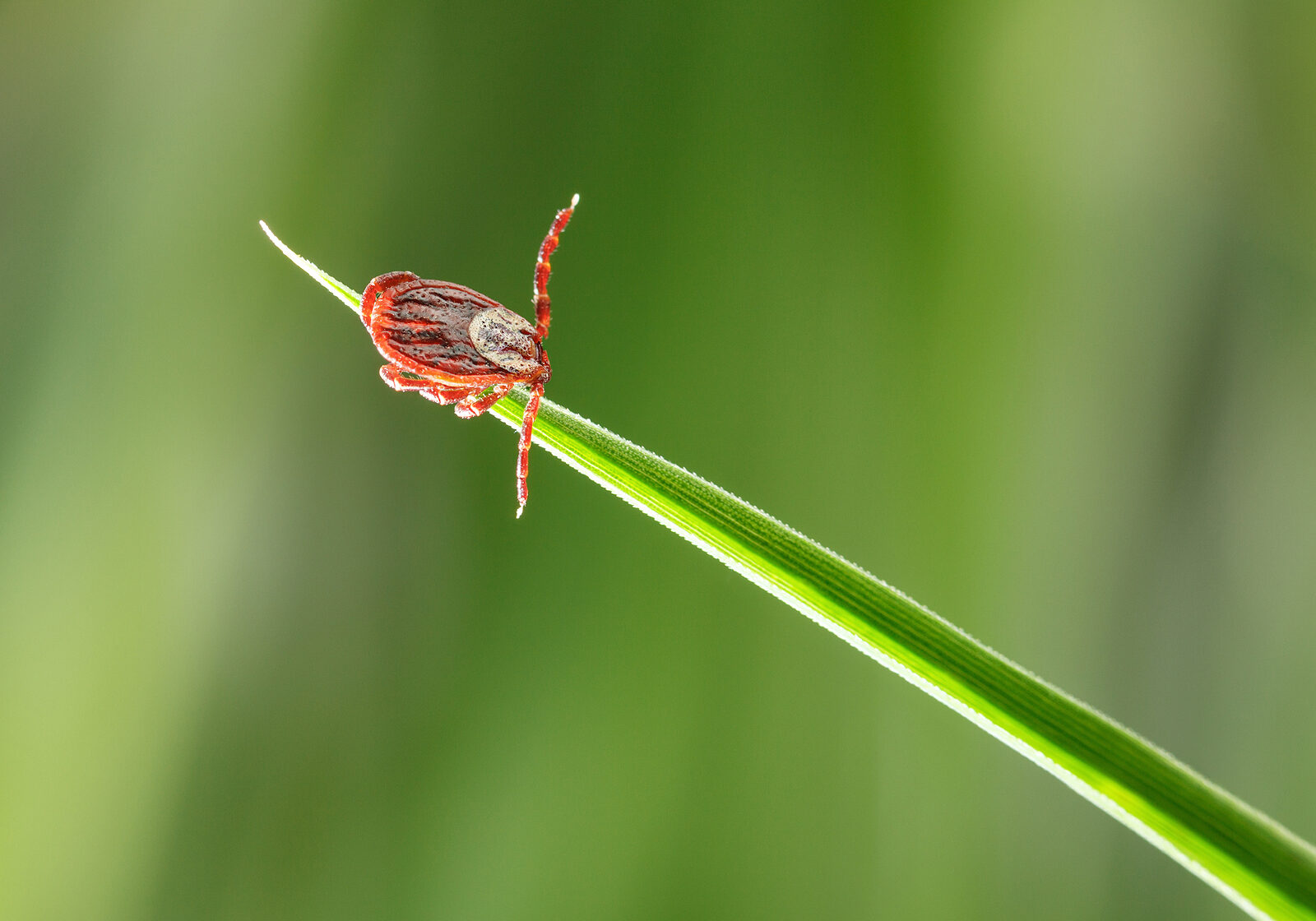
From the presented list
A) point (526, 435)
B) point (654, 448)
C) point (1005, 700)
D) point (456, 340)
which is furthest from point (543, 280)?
point (654, 448)

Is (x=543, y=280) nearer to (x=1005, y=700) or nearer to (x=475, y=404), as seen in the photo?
(x=475, y=404)

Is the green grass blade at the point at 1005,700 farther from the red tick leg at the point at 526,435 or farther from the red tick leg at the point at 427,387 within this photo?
the red tick leg at the point at 427,387

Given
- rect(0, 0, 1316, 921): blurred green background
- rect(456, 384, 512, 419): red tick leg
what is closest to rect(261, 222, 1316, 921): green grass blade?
rect(456, 384, 512, 419): red tick leg

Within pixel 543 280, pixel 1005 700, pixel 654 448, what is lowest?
pixel 654 448

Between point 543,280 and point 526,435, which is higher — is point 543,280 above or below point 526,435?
above

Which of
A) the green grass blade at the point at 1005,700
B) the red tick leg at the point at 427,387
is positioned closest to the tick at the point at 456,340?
the red tick leg at the point at 427,387

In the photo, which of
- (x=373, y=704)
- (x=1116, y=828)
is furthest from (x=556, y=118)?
(x=1116, y=828)
